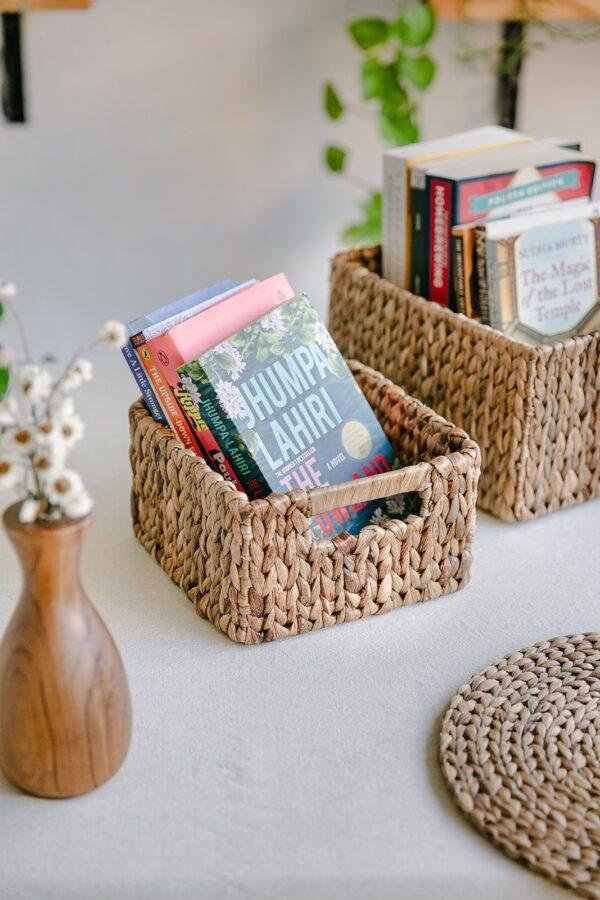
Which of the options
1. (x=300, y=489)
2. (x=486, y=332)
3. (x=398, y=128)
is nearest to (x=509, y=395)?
(x=486, y=332)

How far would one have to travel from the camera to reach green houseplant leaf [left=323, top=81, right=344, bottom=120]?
5.37 feet

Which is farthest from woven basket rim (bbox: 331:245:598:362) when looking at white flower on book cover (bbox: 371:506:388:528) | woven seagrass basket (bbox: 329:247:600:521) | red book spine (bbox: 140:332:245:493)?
red book spine (bbox: 140:332:245:493)

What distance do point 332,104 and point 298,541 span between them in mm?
948

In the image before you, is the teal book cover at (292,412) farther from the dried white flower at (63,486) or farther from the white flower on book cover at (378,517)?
the dried white flower at (63,486)

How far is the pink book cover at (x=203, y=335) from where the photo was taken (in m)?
0.96

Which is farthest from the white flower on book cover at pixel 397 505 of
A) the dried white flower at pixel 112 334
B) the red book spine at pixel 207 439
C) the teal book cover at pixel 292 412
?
the dried white flower at pixel 112 334

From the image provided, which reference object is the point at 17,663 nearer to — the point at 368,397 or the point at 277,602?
the point at 277,602

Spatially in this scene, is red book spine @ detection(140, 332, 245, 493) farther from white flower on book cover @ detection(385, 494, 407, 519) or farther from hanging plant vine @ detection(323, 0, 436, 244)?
hanging plant vine @ detection(323, 0, 436, 244)

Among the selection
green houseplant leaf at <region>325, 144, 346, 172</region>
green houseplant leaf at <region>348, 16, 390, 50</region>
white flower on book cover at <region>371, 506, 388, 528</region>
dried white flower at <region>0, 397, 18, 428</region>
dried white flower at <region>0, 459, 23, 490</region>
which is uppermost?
green houseplant leaf at <region>348, 16, 390, 50</region>

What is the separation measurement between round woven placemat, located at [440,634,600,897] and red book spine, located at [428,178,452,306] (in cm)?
42

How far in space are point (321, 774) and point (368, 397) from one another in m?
0.42

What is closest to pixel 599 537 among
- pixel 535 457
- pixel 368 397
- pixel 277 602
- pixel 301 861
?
pixel 535 457

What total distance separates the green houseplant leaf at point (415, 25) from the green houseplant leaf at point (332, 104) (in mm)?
123

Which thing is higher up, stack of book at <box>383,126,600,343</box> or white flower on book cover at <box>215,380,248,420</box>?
stack of book at <box>383,126,600,343</box>
